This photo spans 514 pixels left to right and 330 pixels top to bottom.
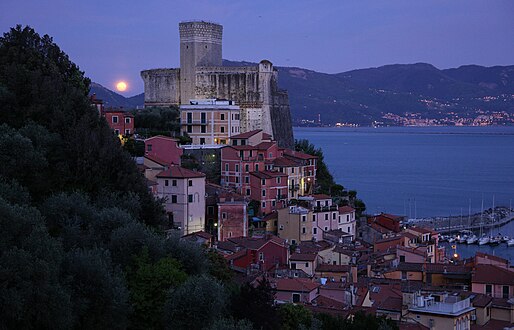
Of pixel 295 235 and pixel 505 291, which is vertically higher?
pixel 295 235

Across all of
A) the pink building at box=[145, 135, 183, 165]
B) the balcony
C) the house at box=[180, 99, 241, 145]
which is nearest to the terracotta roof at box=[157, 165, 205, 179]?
the pink building at box=[145, 135, 183, 165]

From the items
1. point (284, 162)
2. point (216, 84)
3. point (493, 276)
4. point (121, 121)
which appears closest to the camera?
point (493, 276)

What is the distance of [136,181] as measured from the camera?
1636 cm

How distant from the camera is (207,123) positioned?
30922 mm

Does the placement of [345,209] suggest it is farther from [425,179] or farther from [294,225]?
[425,179]

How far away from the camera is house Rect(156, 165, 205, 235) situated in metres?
22.6

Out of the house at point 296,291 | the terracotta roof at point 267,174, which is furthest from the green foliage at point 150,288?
the terracotta roof at point 267,174

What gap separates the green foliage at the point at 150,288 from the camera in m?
11.9

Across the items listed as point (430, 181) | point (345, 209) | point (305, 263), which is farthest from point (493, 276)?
point (430, 181)

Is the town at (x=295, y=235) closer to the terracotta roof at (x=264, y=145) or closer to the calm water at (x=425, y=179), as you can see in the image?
the terracotta roof at (x=264, y=145)

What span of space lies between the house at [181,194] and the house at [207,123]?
7955mm

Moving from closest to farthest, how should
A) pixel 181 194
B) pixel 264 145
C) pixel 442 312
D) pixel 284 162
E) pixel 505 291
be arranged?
pixel 442 312 → pixel 505 291 → pixel 181 194 → pixel 284 162 → pixel 264 145

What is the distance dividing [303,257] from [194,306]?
974 cm

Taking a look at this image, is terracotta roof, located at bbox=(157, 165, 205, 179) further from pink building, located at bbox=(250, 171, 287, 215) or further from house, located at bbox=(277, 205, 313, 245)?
pink building, located at bbox=(250, 171, 287, 215)
